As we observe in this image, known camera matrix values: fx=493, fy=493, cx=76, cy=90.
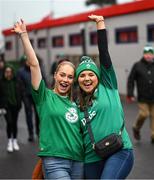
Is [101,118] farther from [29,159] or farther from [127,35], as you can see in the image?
[127,35]

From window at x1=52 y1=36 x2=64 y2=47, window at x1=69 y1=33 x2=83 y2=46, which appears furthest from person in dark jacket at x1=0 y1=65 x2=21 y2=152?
window at x1=52 y1=36 x2=64 y2=47

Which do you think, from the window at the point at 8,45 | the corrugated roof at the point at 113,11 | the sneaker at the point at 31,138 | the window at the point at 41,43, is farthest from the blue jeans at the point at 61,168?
the window at the point at 8,45

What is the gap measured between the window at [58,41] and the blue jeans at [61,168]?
21.9 metres

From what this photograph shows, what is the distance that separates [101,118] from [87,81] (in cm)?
34

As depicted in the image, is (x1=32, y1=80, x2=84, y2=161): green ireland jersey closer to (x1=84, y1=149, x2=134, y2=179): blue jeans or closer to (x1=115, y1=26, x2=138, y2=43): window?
(x1=84, y1=149, x2=134, y2=179): blue jeans

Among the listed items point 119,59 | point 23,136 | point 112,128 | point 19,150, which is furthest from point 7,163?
point 119,59

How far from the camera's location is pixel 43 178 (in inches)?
161

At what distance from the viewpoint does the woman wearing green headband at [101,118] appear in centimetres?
379

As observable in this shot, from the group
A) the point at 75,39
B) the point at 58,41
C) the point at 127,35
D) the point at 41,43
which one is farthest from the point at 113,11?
the point at 41,43

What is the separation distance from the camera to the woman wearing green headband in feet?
12.4

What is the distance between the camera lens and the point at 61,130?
3785 mm

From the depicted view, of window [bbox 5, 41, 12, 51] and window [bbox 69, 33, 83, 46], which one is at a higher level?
window [bbox 69, 33, 83, 46]

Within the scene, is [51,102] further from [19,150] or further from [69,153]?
[19,150]

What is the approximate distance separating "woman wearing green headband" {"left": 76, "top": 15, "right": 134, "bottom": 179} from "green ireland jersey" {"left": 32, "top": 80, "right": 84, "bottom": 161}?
6cm
